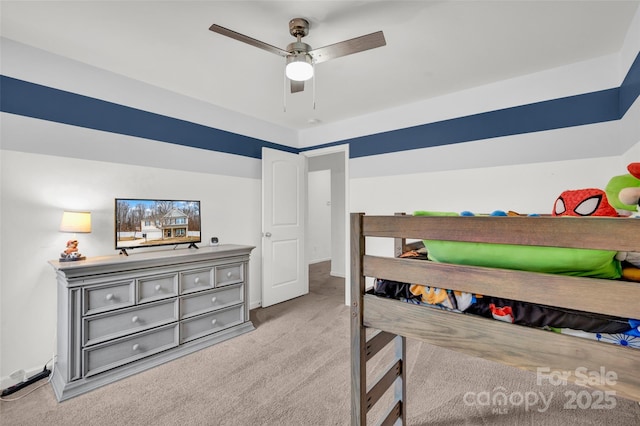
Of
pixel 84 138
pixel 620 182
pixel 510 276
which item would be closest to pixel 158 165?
pixel 84 138

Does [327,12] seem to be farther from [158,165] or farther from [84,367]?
[84,367]

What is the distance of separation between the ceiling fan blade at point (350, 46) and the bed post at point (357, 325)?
1062 mm

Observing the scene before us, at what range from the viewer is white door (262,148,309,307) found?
12.2ft

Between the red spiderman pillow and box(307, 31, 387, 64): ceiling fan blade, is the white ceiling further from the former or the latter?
the red spiderman pillow

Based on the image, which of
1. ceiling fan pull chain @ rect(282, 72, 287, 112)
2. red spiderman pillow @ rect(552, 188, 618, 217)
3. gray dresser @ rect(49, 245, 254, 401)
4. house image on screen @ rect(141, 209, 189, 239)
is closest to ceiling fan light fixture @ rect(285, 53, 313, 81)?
ceiling fan pull chain @ rect(282, 72, 287, 112)

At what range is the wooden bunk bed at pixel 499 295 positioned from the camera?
30.9 inches

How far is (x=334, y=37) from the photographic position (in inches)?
79.5

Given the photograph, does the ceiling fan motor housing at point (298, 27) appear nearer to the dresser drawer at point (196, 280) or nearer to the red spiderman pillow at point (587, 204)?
the red spiderman pillow at point (587, 204)

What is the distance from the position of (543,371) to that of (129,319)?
2541mm

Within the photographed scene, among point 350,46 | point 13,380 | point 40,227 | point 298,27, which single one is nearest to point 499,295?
point 350,46

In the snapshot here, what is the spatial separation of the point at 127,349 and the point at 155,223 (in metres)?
1.10

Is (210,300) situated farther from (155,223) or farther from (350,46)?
(350,46)

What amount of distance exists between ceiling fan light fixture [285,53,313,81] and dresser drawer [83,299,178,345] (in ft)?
6.80

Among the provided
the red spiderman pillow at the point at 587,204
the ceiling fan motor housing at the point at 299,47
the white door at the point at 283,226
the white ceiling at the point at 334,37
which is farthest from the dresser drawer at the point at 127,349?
the red spiderman pillow at the point at 587,204
